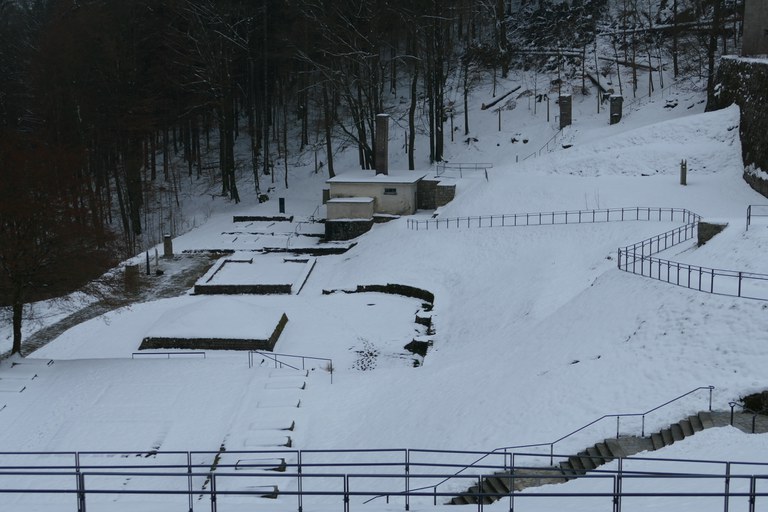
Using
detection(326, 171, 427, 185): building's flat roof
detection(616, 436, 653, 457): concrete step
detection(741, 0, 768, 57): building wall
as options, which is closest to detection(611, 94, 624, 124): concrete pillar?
detection(741, 0, 768, 57): building wall

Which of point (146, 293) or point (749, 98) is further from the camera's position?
point (749, 98)

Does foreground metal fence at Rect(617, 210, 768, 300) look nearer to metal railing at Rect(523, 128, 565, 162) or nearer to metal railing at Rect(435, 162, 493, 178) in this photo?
metal railing at Rect(523, 128, 565, 162)

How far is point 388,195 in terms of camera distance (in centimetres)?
4050

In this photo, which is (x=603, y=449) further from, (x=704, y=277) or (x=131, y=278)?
(x=131, y=278)

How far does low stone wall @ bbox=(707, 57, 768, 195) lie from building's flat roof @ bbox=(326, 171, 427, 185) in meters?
14.3

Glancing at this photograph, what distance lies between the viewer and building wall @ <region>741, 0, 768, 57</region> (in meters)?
39.3

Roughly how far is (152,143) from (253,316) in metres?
26.0

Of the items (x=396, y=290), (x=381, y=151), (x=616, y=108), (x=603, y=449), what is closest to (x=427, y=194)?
(x=381, y=151)

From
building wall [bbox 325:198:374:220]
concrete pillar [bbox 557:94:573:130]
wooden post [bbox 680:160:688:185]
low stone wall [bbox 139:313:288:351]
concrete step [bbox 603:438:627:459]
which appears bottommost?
low stone wall [bbox 139:313:288:351]

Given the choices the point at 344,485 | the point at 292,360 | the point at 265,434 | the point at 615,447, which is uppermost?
the point at 344,485

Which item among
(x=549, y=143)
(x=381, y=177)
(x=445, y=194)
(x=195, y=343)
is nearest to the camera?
(x=195, y=343)

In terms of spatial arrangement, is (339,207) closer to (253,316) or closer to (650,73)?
(253,316)

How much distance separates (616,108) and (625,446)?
33.8 m

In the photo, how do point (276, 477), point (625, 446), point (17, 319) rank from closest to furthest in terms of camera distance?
point (625, 446)
point (276, 477)
point (17, 319)
